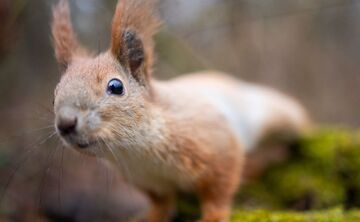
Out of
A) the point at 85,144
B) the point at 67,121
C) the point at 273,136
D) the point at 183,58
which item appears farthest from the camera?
the point at 183,58

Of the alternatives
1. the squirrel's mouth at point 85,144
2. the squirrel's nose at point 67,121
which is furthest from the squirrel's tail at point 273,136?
the squirrel's nose at point 67,121

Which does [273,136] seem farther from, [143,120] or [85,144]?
[85,144]

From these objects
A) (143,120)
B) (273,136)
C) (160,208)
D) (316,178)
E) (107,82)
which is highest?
(107,82)

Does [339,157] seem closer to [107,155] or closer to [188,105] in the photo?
[188,105]

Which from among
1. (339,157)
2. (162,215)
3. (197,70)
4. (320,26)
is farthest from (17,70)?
(320,26)

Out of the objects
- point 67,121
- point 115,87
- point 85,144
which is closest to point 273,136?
point 115,87

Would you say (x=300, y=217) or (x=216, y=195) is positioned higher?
(x=216, y=195)

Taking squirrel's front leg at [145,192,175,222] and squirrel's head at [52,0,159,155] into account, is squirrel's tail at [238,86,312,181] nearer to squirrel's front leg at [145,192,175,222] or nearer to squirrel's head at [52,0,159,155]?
squirrel's front leg at [145,192,175,222]
